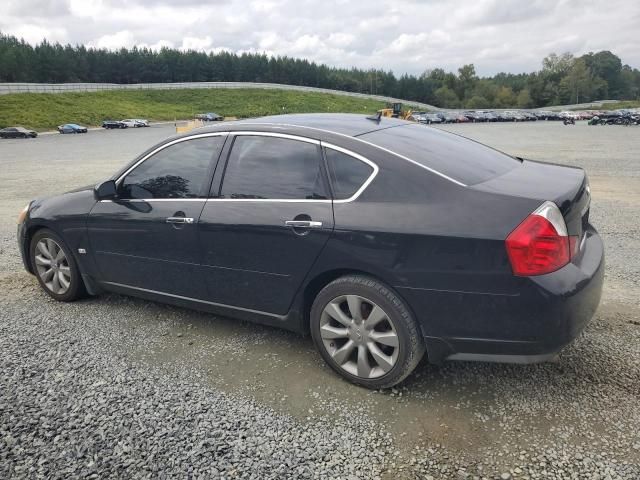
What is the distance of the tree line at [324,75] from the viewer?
306 feet

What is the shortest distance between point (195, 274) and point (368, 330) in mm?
1421

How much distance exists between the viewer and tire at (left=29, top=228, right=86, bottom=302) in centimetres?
463

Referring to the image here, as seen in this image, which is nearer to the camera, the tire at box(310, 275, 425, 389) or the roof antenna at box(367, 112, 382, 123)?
the tire at box(310, 275, 425, 389)

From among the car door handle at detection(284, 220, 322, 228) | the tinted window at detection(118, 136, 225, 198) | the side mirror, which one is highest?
the tinted window at detection(118, 136, 225, 198)

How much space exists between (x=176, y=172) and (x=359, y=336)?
193 centimetres

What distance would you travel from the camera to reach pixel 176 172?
3.97 m

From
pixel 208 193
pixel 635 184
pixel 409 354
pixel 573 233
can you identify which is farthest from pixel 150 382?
pixel 635 184

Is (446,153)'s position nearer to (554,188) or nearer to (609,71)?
(554,188)

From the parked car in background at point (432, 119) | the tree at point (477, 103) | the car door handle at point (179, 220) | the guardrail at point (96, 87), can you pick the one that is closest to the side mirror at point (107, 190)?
the car door handle at point (179, 220)

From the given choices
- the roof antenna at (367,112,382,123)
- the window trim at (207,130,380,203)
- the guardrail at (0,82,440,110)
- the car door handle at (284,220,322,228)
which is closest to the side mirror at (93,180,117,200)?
the window trim at (207,130,380,203)

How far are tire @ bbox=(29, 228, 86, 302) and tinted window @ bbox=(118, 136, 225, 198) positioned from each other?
3.11 feet

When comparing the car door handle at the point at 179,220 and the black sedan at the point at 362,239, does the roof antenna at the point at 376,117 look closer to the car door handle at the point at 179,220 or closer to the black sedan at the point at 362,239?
the black sedan at the point at 362,239

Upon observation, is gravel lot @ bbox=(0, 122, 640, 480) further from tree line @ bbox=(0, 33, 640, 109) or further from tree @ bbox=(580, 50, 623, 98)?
tree @ bbox=(580, 50, 623, 98)

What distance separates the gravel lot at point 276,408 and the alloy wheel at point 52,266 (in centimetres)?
43
